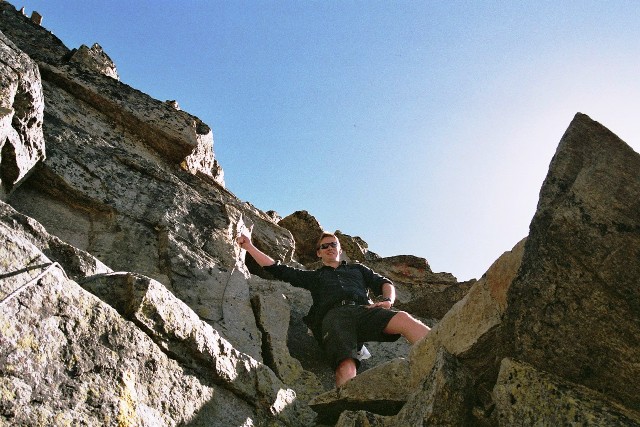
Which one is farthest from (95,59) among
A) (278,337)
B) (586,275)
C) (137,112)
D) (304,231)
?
(586,275)

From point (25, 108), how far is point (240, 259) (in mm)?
5521

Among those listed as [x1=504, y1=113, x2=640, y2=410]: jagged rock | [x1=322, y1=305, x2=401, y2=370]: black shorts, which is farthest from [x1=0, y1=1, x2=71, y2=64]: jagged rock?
[x1=504, y1=113, x2=640, y2=410]: jagged rock

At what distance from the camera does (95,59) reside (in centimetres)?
1816

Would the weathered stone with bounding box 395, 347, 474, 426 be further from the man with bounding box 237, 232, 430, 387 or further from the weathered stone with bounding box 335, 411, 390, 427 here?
the man with bounding box 237, 232, 430, 387

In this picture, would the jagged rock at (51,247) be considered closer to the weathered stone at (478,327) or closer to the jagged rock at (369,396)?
the jagged rock at (369,396)

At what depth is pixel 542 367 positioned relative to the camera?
5.41m

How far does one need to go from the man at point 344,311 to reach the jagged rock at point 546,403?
131 inches

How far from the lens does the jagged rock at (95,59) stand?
16.9 m

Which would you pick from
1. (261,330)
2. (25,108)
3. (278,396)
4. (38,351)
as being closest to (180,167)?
(25,108)

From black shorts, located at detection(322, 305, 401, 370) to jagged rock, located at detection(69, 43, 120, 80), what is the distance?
1128cm

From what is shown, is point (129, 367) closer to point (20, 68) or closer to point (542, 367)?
point (542, 367)

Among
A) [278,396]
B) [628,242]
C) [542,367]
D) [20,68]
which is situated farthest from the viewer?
[20,68]

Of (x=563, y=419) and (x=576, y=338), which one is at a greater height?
(x=576, y=338)

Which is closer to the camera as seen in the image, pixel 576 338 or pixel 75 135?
pixel 576 338
